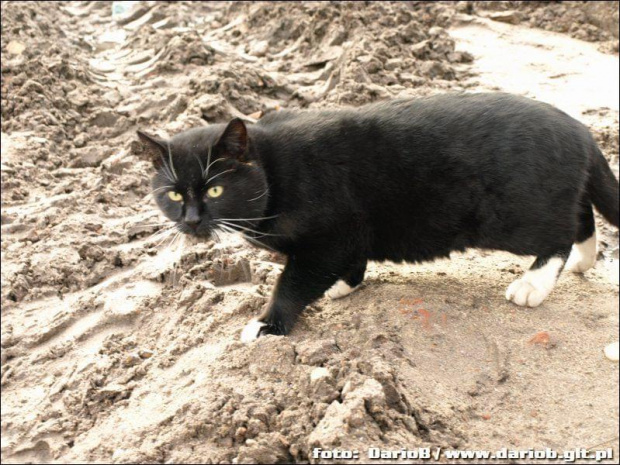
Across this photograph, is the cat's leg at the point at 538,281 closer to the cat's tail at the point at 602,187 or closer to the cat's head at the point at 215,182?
the cat's tail at the point at 602,187

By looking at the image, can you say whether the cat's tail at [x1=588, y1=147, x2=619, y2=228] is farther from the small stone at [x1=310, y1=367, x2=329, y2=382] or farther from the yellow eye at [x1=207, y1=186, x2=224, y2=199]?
the yellow eye at [x1=207, y1=186, x2=224, y2=199]

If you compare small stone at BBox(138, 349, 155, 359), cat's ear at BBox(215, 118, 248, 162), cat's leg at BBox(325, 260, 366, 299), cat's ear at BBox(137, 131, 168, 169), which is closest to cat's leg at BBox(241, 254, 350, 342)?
cat's leg at BBox(325, 260, 366, 299)

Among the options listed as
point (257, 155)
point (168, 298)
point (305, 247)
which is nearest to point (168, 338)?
point (168, 298)

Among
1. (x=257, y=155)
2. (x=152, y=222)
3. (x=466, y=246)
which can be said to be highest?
(x=257, y=155)

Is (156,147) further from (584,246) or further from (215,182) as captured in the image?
(584,246)

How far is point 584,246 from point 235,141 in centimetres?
187

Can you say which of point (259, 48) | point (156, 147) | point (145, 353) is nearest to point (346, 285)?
point (145, 353)

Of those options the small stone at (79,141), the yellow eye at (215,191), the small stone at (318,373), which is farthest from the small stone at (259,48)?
the small stone at (318,373)

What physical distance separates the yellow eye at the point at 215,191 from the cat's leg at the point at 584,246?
1.78m

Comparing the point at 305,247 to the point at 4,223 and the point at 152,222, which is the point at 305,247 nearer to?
the point at 152,222

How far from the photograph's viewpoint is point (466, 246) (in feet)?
10.2

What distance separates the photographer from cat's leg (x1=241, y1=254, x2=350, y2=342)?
116 inches

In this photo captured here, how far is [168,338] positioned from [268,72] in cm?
377

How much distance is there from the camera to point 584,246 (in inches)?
127
